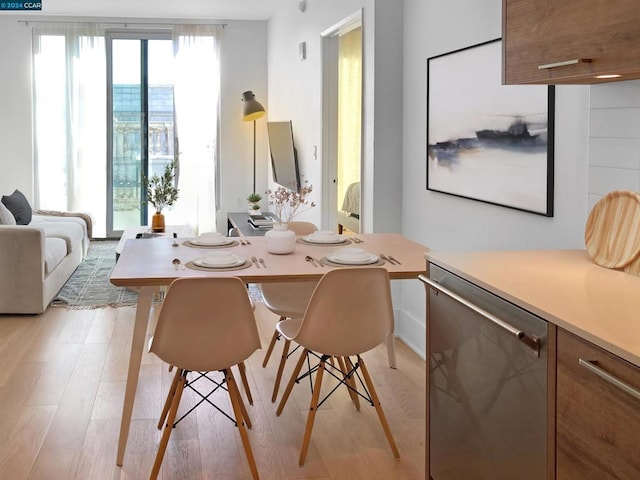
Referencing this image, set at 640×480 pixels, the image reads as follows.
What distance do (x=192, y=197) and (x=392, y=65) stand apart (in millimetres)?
5406

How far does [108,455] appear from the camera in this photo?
324 cm

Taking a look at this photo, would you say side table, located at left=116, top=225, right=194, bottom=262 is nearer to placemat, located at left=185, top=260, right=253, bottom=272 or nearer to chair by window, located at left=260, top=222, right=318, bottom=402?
chair by window, located at left=260, top=222, right=318, bottom=402

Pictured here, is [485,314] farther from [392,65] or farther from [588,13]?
[392,65]

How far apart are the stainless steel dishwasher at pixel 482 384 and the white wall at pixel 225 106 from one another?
298 inches

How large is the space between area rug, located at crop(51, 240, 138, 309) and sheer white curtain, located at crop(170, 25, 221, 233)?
1787mm

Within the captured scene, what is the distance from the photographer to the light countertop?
1618 millimetres

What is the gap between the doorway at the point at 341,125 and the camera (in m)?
6.10

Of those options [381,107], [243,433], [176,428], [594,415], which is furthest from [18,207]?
[594,415]

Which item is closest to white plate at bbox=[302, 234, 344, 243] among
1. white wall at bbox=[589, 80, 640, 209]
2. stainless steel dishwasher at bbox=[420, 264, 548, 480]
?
stainless steel dishwasher at bbox=[420, 264, 548, 480]

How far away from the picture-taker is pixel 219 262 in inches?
126

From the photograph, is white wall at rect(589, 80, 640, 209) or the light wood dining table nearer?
white wall at rect(589, 80, 640, 209)

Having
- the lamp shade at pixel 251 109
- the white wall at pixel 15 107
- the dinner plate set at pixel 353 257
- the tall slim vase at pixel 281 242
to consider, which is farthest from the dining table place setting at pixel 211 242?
the white wall at pixel 15 107

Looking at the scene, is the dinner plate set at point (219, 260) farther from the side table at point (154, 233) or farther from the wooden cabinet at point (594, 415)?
the side table at point (154, 233)

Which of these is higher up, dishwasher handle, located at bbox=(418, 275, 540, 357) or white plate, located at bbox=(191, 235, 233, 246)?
white plate, located at bbox=(191, 235, 233, 246)
